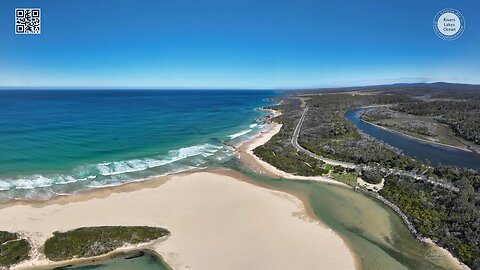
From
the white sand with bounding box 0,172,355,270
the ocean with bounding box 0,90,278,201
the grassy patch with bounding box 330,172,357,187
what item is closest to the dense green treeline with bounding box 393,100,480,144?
the grassy patch with bounding box 330,172,357,187

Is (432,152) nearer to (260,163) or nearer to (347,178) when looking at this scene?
(347,178)

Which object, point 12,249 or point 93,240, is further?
point 93,240

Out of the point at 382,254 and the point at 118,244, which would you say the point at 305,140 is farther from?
the point at 118,244

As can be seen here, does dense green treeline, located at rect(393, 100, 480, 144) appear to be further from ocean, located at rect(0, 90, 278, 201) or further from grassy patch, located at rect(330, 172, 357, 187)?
ocean, located at rect(0, 90, 278, 201)

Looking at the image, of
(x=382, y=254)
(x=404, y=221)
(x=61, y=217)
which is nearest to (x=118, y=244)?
(x=61, y=217)

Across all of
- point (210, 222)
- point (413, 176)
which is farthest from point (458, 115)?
point (210, 222)

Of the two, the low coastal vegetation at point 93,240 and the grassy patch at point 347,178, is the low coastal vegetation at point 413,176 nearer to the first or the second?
the grassy patch at point 347,178
